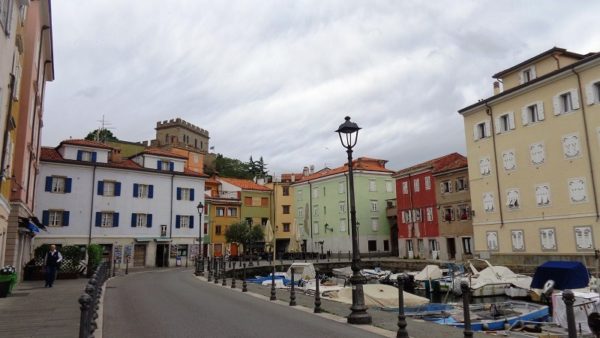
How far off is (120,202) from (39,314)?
114ft

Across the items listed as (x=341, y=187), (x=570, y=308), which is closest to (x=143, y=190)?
(x=341, y=187)

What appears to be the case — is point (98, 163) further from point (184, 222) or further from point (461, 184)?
point (461, 184)

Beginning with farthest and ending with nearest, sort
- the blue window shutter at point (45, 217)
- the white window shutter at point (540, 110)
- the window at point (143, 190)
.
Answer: the window at point (143, 190) → the blue window shutter at point (45, 217) → the white window shutter at point (540, 110)

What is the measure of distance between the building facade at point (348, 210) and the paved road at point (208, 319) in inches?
1817

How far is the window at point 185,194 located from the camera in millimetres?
50625

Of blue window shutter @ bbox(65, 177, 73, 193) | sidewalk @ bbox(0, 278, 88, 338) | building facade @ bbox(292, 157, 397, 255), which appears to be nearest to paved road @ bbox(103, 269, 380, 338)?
sidewalk @ bbox(0, 278, 88, 338)

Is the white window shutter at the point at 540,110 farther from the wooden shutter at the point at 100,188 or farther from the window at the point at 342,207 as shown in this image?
the wooden shutter at the point at 100,188

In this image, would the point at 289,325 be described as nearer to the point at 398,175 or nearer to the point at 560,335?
the point at 560,335

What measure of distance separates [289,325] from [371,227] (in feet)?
175

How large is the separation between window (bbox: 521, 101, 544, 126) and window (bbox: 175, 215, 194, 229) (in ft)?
114

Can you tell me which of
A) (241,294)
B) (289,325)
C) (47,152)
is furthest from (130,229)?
(289,325)

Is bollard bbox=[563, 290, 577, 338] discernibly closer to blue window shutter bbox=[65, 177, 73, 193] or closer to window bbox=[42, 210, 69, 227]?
window bbox=[42, 210, 69, 227]

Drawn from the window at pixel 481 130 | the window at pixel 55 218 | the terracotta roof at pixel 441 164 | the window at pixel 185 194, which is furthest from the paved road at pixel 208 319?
the terracotta roof at pixel 441 164

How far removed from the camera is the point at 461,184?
47281 mm
